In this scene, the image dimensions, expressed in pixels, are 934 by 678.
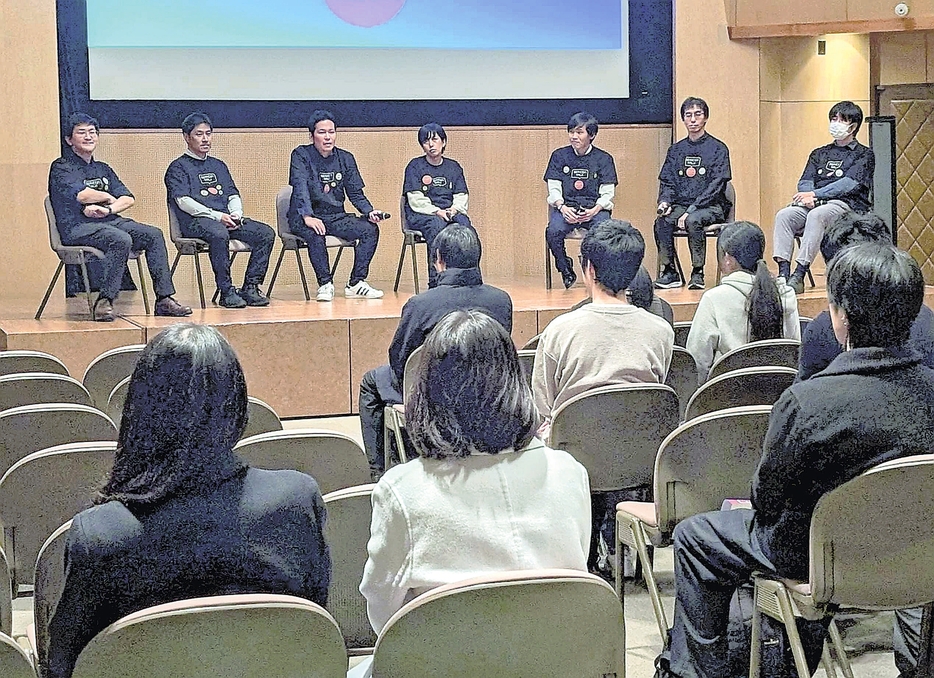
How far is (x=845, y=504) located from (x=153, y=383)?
56.1 inches

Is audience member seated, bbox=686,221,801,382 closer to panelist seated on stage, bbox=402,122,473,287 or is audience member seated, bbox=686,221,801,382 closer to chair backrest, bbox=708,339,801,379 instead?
chair backrest, bbox=708,339,801,379

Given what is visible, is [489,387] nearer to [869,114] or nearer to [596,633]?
[596,633]

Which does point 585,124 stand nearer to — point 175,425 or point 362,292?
point 362,292

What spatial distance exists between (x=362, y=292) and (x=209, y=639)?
6.34 metres

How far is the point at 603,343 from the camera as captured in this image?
4000mm

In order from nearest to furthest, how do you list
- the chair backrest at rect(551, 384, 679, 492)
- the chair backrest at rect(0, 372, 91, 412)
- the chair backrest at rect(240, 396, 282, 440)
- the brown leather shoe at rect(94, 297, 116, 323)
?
the chair backrest at rect(551, 384, 679, 492) < the chair backrest at rect(240, 396, 282, 440) < the chair backrest at rect(0, 372, 91, 412) < the brown leather shoe at rect(94, 297, 116, 323)

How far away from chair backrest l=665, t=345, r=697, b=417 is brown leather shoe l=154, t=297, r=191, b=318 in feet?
11.2

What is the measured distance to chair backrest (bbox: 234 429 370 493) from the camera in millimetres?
3107

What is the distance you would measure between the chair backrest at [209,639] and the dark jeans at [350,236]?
6248 millimetres

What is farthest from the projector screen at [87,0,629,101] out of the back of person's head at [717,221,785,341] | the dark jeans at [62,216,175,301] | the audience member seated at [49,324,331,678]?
the audience member seated at [49,324,331,678]

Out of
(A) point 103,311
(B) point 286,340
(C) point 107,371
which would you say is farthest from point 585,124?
(C) point 107,371

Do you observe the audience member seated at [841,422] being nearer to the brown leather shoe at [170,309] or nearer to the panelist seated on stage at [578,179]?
the brown leather shoe at [170,309]

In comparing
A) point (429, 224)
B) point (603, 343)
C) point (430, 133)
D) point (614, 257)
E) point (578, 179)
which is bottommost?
point (603, 343)

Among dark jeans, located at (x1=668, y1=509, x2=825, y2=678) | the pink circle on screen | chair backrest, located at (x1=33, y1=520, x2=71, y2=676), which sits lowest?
dark jeans, located at (x1=668, y1=509, x2=825, y2=678)
